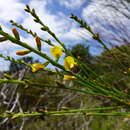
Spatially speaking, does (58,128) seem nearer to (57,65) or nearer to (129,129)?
(129,129)

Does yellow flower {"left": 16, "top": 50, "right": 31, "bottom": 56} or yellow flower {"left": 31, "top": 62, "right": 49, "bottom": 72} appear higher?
yellow flower {"left": 16, "top": 50, "right": 31, "bottom": 56}

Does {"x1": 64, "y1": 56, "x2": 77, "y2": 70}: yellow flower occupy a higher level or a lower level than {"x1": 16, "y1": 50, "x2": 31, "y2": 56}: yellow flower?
lower

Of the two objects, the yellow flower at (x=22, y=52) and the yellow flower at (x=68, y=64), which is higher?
the yellow flower at (x=22, y=52)

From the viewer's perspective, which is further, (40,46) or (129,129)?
(129,129)

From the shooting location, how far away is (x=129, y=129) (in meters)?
2.48

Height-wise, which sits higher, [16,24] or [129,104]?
[16,24]

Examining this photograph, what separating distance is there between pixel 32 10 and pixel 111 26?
6.04ft

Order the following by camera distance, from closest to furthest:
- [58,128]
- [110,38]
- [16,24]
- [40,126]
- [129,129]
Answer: [16,24] → [110,38] → [129,129] → [58,128] → [40,126]

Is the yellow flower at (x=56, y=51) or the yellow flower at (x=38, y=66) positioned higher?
the yellow flower at (x=56, y=51)

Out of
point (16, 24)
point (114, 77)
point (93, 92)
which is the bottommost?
point (93, 92)

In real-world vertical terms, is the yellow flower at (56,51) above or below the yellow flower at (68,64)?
above

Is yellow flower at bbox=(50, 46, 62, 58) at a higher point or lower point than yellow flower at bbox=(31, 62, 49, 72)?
higher

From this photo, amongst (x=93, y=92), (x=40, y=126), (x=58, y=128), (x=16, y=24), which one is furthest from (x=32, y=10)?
(x=40, y=126)

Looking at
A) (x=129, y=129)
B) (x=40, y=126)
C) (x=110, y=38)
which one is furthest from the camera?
(x=40, y=126)
